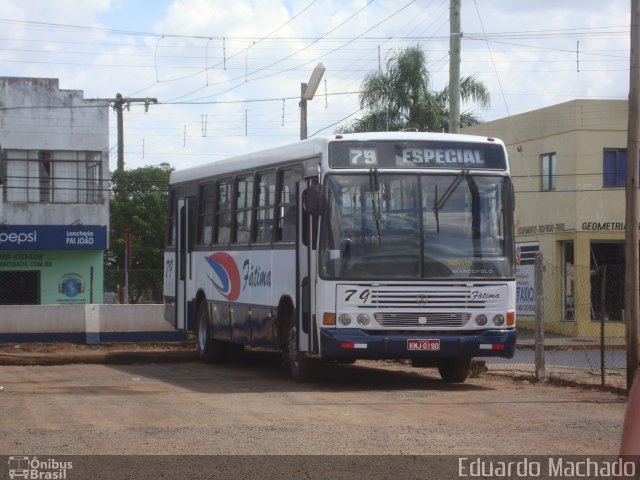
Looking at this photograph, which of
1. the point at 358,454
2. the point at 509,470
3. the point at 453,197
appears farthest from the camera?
the point at 453,197

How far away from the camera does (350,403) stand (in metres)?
13.6

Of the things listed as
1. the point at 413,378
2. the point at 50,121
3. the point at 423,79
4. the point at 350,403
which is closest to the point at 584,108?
the point at 423,79

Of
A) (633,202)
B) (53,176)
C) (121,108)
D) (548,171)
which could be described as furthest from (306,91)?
(121,108)

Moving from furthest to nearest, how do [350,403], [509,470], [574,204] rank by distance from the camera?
[574,204], [350,403], [509,470]

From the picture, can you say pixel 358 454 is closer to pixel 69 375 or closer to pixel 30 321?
pixel 69 375

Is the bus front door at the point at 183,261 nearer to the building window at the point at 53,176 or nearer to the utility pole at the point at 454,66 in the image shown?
the utility pole at the point at 454,66

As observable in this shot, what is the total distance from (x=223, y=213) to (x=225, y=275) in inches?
42.0

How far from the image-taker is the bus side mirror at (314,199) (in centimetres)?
1493

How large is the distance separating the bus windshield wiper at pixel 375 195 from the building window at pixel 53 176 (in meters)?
30.0

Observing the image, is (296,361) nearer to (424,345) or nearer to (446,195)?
(424,345)

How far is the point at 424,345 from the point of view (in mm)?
14977

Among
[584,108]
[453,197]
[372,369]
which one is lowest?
[372,369]

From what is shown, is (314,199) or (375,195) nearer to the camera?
(314,199)

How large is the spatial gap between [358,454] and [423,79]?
125ft
